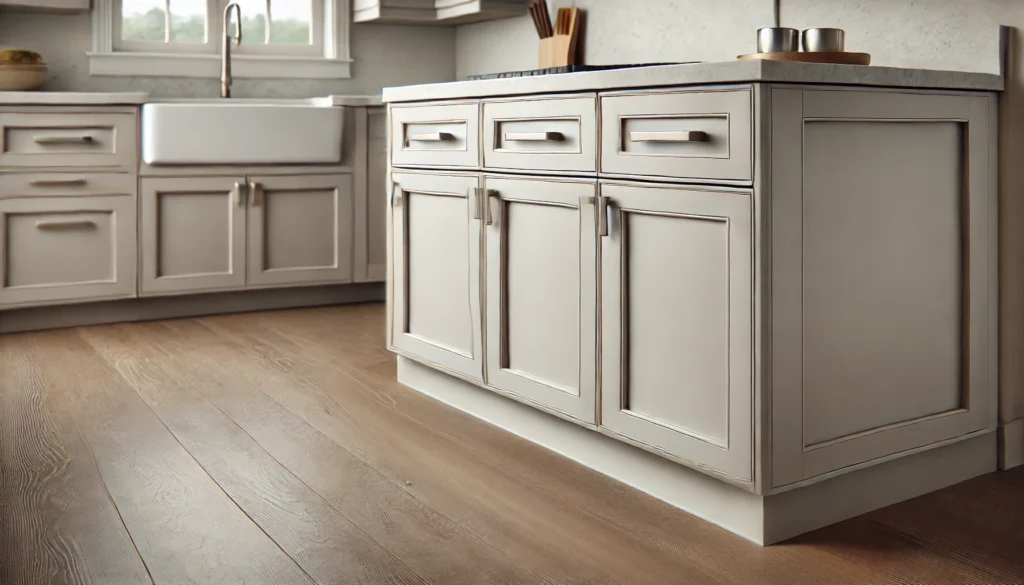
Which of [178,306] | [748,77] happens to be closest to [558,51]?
[178,306]

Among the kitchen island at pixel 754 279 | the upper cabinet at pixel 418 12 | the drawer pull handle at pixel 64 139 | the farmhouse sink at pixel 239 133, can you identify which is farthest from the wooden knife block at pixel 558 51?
the drawer pull handle at pixel 64 139

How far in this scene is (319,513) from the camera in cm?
178

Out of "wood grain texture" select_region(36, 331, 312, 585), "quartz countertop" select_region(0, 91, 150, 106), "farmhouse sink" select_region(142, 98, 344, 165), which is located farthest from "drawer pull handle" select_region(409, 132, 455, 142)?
"quartz countertop" select_region(0, 91, 150, 106)

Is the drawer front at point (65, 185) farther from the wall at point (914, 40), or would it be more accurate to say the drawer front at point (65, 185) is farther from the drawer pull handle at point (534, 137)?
the drawer pull handle at point (534, 137)

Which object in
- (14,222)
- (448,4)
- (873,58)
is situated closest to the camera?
(873,58)

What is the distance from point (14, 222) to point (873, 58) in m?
2.84

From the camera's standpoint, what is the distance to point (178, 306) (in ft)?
12.7

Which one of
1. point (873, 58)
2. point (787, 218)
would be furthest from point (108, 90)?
point (787, 218)

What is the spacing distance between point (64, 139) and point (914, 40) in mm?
2785

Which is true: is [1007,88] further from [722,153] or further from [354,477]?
[354,477]

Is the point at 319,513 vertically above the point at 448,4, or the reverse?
the point at 448,4

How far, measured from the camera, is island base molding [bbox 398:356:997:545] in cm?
167

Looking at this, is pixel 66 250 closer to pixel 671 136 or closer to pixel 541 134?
pixel 541 134

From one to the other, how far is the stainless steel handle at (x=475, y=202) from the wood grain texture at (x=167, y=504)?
0.82 meters
